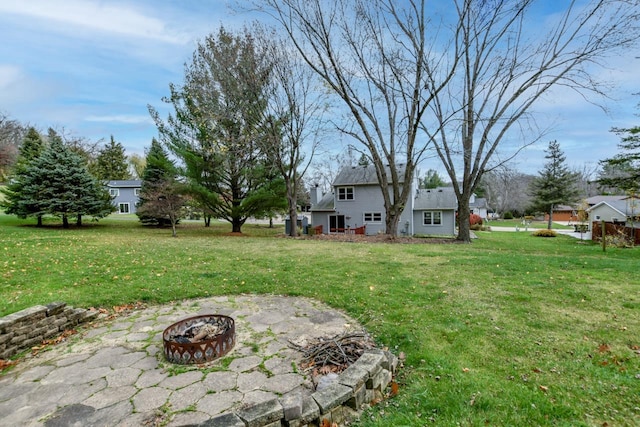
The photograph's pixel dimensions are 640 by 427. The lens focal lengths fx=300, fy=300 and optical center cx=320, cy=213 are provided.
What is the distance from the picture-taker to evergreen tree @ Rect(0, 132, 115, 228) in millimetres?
15867

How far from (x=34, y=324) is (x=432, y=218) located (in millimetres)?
23614

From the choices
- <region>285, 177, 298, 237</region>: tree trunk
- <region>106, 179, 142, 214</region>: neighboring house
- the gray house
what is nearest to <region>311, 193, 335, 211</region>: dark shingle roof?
the gray house

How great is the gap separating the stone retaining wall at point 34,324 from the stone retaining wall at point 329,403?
3100 mm

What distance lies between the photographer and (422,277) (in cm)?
621

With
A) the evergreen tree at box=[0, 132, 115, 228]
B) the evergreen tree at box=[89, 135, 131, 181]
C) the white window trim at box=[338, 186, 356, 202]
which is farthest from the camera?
the evergreen tree at box=[89, 135, 131, 181]

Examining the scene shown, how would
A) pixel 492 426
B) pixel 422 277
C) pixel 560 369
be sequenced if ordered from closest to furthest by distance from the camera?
1. pixel 492 426
2. pixel 560 369
3. pixel 422 277

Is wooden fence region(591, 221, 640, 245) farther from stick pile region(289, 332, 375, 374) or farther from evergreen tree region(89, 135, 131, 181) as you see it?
evergreen tree region(89, 135, 131, 181)

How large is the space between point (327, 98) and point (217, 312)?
13.2 meters

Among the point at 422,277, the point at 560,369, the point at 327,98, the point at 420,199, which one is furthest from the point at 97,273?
the point at 420,199

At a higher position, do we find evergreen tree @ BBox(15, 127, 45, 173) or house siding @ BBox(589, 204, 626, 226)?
evergreen tree @ BBox(15, 127, 45, 173)

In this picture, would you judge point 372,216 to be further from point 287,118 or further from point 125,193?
point 125,193

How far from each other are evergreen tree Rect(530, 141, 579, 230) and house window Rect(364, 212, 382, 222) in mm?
18518

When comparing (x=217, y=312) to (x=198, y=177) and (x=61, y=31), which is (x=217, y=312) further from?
(x=198, y=177)

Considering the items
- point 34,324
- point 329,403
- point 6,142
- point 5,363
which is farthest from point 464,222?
point 6,142
